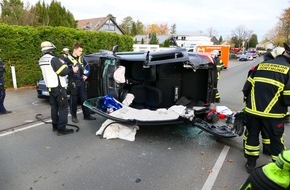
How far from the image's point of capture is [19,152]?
14.8 ft

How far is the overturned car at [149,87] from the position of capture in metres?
5.39

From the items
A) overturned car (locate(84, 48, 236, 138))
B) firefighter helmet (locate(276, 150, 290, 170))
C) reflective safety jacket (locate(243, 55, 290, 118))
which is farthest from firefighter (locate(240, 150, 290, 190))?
overturned car (locate(84, 48, 236, 138))

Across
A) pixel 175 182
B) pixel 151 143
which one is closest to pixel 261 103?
pixel 175 182

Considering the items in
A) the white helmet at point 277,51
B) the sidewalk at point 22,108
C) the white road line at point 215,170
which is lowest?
the white road line at point 215,170

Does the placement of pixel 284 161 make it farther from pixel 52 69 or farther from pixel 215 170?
pixel 52 69

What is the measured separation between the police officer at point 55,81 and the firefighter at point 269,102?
3467 mm

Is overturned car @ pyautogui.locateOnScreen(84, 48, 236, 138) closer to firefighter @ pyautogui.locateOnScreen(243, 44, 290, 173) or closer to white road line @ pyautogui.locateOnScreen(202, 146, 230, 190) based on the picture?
white road line @ pyautogui.locateOnScreen(202, 146, 230, 190)

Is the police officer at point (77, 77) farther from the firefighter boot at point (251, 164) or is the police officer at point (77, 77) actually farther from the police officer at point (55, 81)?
the firefighter boot at point (251, 164)

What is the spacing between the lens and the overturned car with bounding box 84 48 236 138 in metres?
5.39

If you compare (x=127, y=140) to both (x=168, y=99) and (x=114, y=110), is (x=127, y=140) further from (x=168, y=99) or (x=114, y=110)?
(x=168, y=99)

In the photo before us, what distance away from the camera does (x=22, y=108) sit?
7.67m

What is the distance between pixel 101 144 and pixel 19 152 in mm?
1411

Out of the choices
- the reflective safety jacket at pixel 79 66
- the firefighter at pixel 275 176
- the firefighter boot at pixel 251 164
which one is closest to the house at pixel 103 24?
the reflective safety jacket at pixel 79 66

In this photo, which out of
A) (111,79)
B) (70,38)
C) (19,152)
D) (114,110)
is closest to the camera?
(19,152)
